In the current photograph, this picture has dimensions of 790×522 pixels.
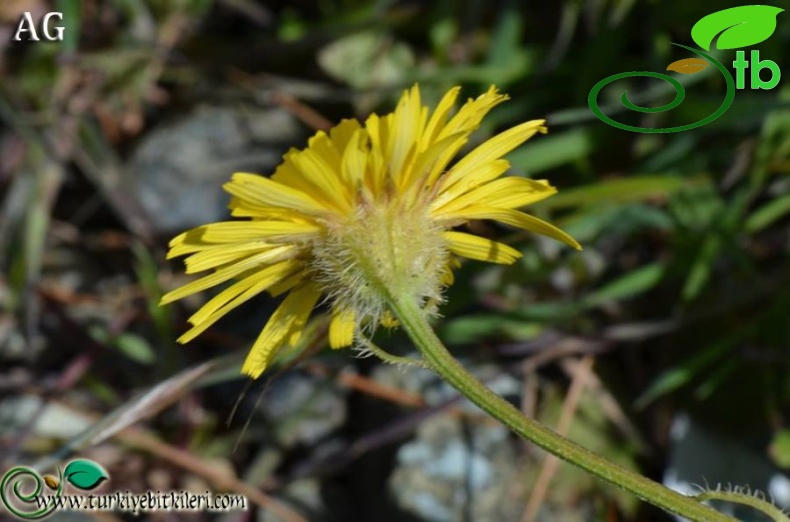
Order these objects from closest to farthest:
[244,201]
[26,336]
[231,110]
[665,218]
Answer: [244,201] < [665,218] < [26,336] < [231,110]

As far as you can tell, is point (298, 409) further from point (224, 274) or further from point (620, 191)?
point (224, 274)

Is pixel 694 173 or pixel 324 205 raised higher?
pixel 324 205

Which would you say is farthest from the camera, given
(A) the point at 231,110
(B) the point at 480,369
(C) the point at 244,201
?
(A) the point at 231,110

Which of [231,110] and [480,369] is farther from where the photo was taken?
[231,110]

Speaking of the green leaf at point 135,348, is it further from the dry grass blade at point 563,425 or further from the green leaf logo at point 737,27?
the green leaf logo at point 737,27

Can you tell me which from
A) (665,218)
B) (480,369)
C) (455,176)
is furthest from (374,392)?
(455,176)

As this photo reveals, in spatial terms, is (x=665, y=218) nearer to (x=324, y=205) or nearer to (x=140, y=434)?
(x=324, y=205)

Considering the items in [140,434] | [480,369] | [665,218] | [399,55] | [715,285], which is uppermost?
[399,55]
